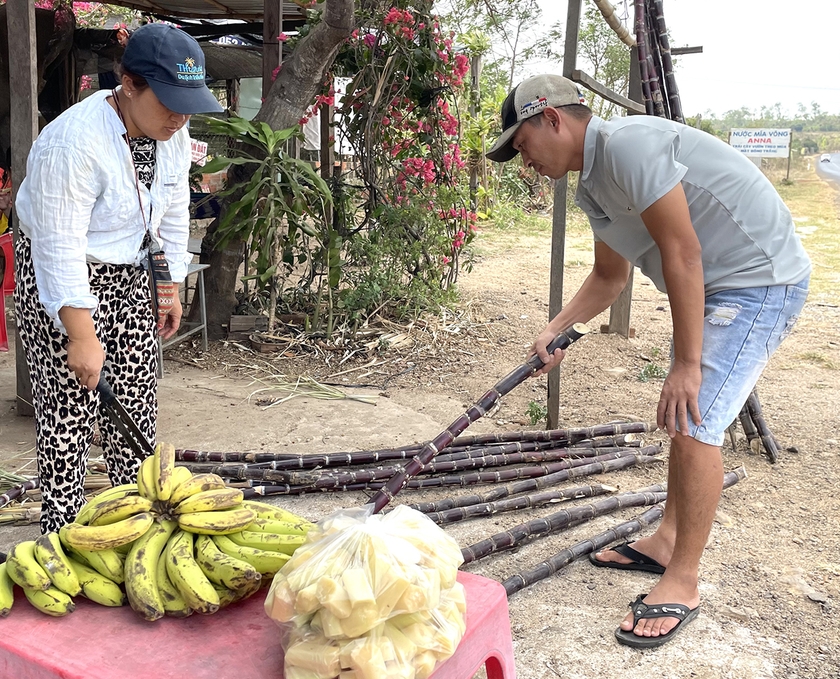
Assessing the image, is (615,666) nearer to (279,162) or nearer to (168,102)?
(168,102)

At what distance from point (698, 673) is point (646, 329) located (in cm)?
469

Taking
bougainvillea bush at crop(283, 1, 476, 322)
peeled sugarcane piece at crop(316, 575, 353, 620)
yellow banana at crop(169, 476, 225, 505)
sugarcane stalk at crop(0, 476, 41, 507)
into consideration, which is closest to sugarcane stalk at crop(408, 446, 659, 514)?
yellow banana at crop(169, 476, 225, 505)

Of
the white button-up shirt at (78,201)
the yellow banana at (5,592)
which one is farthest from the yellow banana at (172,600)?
the white button-up shirt at (78,201)

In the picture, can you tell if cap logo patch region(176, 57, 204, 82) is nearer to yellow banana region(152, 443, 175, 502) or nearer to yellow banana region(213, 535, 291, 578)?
yellow banana region(152, 443, 175, 502)

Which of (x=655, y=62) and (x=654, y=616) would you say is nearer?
(x=654, y=616)

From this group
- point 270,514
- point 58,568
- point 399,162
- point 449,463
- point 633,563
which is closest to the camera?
point 58,568

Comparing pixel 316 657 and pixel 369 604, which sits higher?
pixel 369 604

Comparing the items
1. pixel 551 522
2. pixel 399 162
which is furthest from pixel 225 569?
pixel 399 162

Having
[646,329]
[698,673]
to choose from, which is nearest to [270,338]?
[646,329]

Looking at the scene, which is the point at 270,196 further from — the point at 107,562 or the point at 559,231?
the point at 107,562

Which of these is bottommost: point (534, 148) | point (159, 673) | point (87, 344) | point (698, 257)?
point (159, 673)

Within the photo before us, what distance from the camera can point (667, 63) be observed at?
160 inches

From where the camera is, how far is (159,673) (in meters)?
1.50

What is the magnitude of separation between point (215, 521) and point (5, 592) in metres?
0.47
